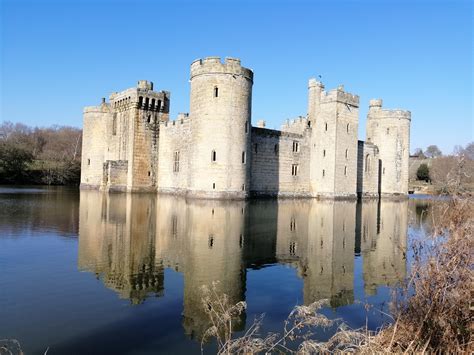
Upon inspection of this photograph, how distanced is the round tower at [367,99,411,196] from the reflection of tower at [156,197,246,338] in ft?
87.9

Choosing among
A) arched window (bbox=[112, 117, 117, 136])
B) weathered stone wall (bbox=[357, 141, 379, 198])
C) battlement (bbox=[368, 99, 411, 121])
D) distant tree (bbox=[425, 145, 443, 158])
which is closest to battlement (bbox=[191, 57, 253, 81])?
arched window (bbox=[112, 117, 117, 136])

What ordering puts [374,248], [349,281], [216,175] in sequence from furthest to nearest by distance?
[216,175], [374,248], [349,281]

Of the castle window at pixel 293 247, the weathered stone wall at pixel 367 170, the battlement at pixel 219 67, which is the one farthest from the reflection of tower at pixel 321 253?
the weathered stone wall at pixel 367 170

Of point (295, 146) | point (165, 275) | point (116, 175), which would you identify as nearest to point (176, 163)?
point (116, 175)

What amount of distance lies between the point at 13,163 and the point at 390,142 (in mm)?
43735

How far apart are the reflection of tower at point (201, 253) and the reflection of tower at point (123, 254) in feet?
1.55

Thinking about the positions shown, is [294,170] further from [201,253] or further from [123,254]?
[123,254]

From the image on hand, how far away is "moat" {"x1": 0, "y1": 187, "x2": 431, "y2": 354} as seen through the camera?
573 centimetres

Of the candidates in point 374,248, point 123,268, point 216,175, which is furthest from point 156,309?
point 216,175

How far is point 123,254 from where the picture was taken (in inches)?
406

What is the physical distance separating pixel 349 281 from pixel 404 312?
3895mm

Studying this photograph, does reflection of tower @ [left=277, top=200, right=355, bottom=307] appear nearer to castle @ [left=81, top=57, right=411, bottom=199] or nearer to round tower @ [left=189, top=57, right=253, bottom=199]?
round tower @ [left=189, top=57, right=253, bottom=199]

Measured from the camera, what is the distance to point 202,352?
5078 millimetres

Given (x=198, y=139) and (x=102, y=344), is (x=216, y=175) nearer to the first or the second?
(x=198, y=139)
